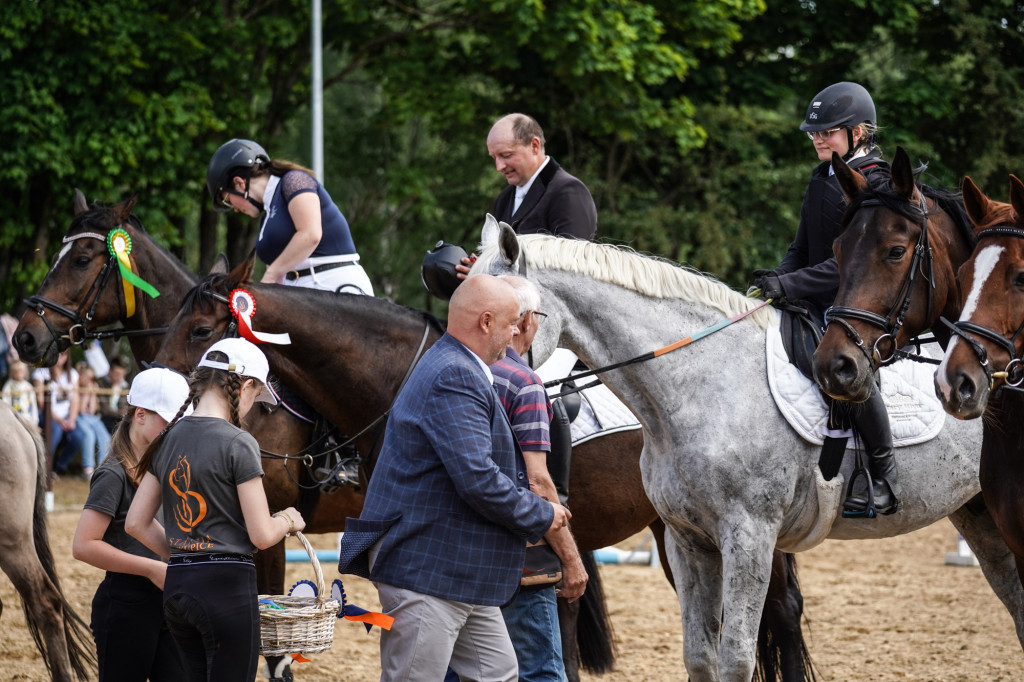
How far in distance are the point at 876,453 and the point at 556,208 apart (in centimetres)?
201

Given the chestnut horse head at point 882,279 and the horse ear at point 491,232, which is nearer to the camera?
the chestnut horse head at point 882,279

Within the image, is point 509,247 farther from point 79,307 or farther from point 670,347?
point 79,307

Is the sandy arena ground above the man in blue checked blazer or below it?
below

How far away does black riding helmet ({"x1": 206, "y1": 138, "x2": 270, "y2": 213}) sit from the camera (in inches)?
243

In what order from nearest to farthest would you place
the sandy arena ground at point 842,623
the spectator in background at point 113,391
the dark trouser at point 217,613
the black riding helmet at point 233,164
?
the dark trouser at point 217,613 < the black riding helmet at point 233,164 < the sandy arena ground at point 842,623 < the spectator in background at point 113,391

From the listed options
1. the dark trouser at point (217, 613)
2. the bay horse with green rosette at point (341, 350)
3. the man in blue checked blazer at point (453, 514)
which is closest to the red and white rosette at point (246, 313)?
the bay horse with green rosette at point (341, 350)

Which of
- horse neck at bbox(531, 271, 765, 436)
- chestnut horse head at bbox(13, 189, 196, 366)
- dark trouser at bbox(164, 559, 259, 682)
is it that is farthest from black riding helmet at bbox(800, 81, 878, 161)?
chestnut horse head at bbox(13, 189, 196, 366)

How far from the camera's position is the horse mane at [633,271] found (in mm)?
4980

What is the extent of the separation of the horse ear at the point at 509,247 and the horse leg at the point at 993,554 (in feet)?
8.73

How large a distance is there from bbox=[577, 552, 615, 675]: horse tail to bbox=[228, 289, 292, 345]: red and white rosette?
2.32 meters

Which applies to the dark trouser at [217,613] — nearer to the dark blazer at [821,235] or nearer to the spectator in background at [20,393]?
the dark blazer at [821,235]

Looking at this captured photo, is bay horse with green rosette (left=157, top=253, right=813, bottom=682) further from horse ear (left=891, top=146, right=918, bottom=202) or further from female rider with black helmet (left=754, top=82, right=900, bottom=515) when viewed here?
horse ear (left=891, top=146, right=918, bottom=202)

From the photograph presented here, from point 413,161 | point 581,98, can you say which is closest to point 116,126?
point 413,161

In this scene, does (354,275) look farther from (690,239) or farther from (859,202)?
(690,239)
